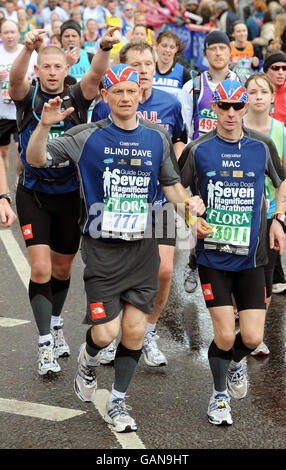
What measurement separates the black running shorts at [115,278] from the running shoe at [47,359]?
920 mm

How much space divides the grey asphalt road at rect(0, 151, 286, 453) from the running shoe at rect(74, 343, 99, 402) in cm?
12

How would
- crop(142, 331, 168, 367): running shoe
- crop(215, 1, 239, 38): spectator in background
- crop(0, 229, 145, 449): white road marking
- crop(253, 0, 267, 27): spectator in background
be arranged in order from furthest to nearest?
1. crop(253, 0, 267, 27): spectator in background
2. crop(215, 1, 239, 38): spectator in background
3. crop(142, 331, 168, 367): running shoe
4. crop(0, 229, 145, 449): white road marking

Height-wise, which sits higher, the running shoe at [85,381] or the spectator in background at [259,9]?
the spectator in background at [259,9]

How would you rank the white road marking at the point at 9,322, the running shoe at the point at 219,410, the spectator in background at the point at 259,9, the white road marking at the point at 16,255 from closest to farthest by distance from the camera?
the running shoe at the point at 219,410 < the white road marking at the point at 9,322 < the white road marking at the point at 16,255 < the spectator in background at the point at 259,9

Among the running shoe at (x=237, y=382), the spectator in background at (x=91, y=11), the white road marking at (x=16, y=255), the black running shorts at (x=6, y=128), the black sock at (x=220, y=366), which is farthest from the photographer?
the spectator in background at (x=91, y=11)

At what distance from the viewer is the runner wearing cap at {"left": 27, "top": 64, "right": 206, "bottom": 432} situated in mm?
5273

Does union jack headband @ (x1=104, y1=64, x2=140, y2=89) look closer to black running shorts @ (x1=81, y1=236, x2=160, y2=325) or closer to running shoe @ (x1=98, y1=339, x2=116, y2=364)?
black running shorts @ (x1=81, y1=236, x2=160, y2=325)

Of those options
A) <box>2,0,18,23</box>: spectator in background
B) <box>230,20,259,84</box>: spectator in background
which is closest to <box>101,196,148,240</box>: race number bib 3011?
<box>230,20,259,84</box>: spectator in background

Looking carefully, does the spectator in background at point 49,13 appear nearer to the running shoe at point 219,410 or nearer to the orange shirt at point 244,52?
the orange shirt at point 244,52

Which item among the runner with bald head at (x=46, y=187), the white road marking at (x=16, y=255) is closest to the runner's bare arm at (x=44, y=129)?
the runner with bald head at (x=46, y=187)

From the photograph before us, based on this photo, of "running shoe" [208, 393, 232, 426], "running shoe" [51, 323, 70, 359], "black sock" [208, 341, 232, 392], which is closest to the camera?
"running shoe" [208, 393, 232, 426]

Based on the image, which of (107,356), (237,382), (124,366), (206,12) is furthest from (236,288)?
(206,12)

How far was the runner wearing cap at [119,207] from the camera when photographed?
17.3 ft
